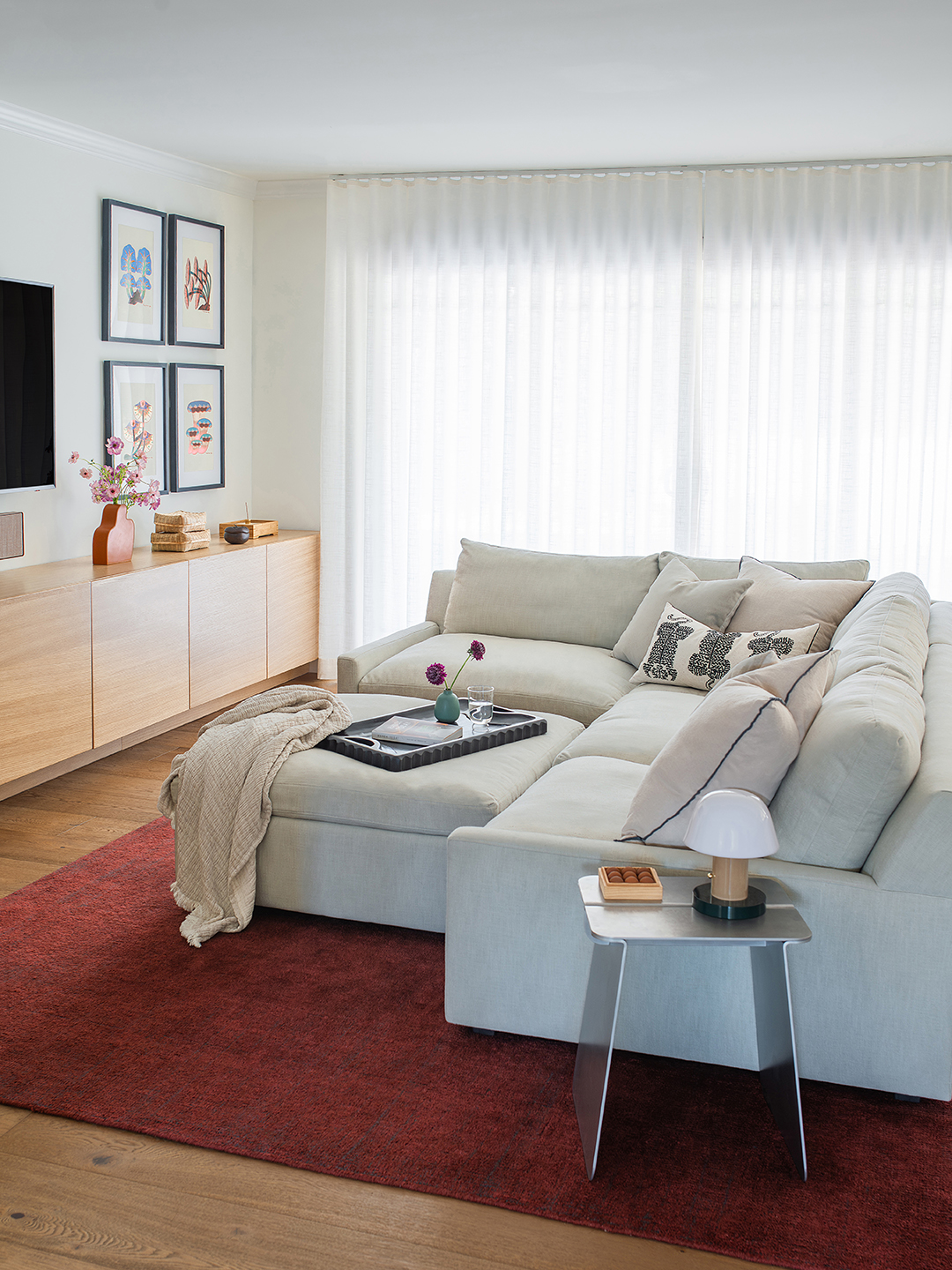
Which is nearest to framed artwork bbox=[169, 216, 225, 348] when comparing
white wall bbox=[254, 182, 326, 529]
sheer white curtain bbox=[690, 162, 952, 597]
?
white wall bbox=[254, 182, 326, 529]

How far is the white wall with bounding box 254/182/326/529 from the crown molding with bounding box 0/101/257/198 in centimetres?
26

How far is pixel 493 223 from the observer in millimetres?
5629

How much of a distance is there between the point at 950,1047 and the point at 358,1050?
120 cm

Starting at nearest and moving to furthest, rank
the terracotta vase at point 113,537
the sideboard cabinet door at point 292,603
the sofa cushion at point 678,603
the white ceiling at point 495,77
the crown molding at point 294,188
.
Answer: the white ceiling at point 495,77 → the sofa cushion at point 678,603 → the terracotta vase at point 113,537 → the sideboard cabinet door at point 292,603 → the crown molding at point 294,188

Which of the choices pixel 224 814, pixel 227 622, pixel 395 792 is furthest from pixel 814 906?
pixel 227 622

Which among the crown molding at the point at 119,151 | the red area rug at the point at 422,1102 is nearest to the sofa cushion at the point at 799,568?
the red area rug at the point at 422,1102

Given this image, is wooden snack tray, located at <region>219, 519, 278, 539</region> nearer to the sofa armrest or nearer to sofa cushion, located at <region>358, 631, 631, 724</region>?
the sofa armrest

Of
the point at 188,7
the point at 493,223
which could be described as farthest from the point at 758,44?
the point at 493,223

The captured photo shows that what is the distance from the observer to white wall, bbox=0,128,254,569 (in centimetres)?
450

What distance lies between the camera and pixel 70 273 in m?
4.78

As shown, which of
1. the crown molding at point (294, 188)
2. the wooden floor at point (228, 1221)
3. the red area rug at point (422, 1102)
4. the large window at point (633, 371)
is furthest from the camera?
the crown molding at point (294, 188)

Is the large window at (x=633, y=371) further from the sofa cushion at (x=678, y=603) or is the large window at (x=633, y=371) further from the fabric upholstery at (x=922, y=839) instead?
the fabric upholstery at (x=922, y=839)

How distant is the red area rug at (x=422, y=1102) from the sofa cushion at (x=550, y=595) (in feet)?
6.52

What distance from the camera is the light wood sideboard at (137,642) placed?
3926mm
